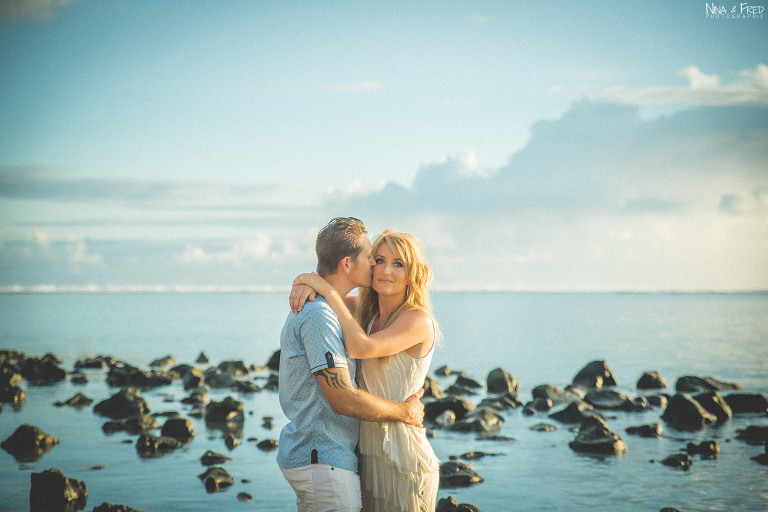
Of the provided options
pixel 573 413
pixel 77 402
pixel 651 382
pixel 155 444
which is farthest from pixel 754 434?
pixel 77 402

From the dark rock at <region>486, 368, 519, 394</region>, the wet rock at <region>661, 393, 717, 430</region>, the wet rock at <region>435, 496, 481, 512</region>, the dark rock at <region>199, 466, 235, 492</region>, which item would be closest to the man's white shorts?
the wet rock at <region>435, 496, 481, 512</region>

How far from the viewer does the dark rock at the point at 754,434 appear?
18469 millimetres

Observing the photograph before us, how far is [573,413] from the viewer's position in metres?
21.0

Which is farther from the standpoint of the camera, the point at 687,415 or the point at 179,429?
the point at 687,415

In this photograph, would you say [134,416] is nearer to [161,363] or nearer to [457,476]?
[457,476]

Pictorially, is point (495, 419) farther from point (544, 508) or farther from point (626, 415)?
point (544, 508)

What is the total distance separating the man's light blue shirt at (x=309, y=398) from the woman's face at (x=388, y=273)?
706 mm

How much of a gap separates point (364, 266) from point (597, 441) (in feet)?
43.5

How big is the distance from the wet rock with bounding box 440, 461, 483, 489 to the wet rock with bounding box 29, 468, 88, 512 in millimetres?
6878

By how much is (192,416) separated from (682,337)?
2175 inches

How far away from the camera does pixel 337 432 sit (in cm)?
584

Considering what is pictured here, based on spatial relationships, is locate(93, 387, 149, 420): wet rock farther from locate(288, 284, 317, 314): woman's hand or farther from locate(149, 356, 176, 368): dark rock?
locate(288, 284, 317, 314): woman's hand

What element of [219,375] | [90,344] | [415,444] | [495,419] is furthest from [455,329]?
[415,444]

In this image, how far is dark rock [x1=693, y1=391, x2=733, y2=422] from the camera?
21.3 m
